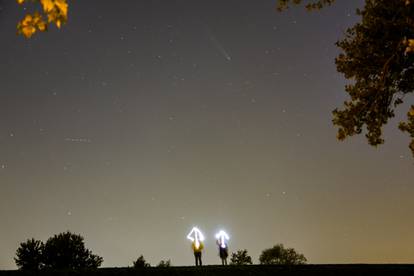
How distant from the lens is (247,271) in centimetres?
2212

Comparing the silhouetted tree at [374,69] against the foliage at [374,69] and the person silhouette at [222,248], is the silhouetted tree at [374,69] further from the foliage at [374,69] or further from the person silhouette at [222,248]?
the person silhouette at [222,248]

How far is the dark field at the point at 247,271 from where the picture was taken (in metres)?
20.2

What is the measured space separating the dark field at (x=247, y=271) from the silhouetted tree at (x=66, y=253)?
50475 millimetres

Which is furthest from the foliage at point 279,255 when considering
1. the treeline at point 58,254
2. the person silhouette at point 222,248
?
the person silhouette at point 222,248

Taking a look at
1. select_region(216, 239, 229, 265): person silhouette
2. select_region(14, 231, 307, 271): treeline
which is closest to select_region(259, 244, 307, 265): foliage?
select_region(14, 231, 307, 271): treeline

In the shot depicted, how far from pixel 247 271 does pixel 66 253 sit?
5291 centimetres

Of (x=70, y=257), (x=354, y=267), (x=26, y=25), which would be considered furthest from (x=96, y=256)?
(x=26, y=25)

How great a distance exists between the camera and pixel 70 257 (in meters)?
68.9

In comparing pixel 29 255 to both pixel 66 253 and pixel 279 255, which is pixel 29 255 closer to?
pixel 66 253

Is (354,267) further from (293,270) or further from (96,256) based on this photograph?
(96,256)

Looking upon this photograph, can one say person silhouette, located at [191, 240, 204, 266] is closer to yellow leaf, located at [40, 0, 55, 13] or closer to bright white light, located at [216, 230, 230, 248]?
bright white light, located at [216, 230, 230, 248]

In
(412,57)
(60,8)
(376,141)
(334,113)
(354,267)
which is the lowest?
(354,267)

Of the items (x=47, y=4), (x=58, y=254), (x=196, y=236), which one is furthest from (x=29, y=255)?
(x=47, y=4)

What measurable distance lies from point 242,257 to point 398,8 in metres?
85.2
